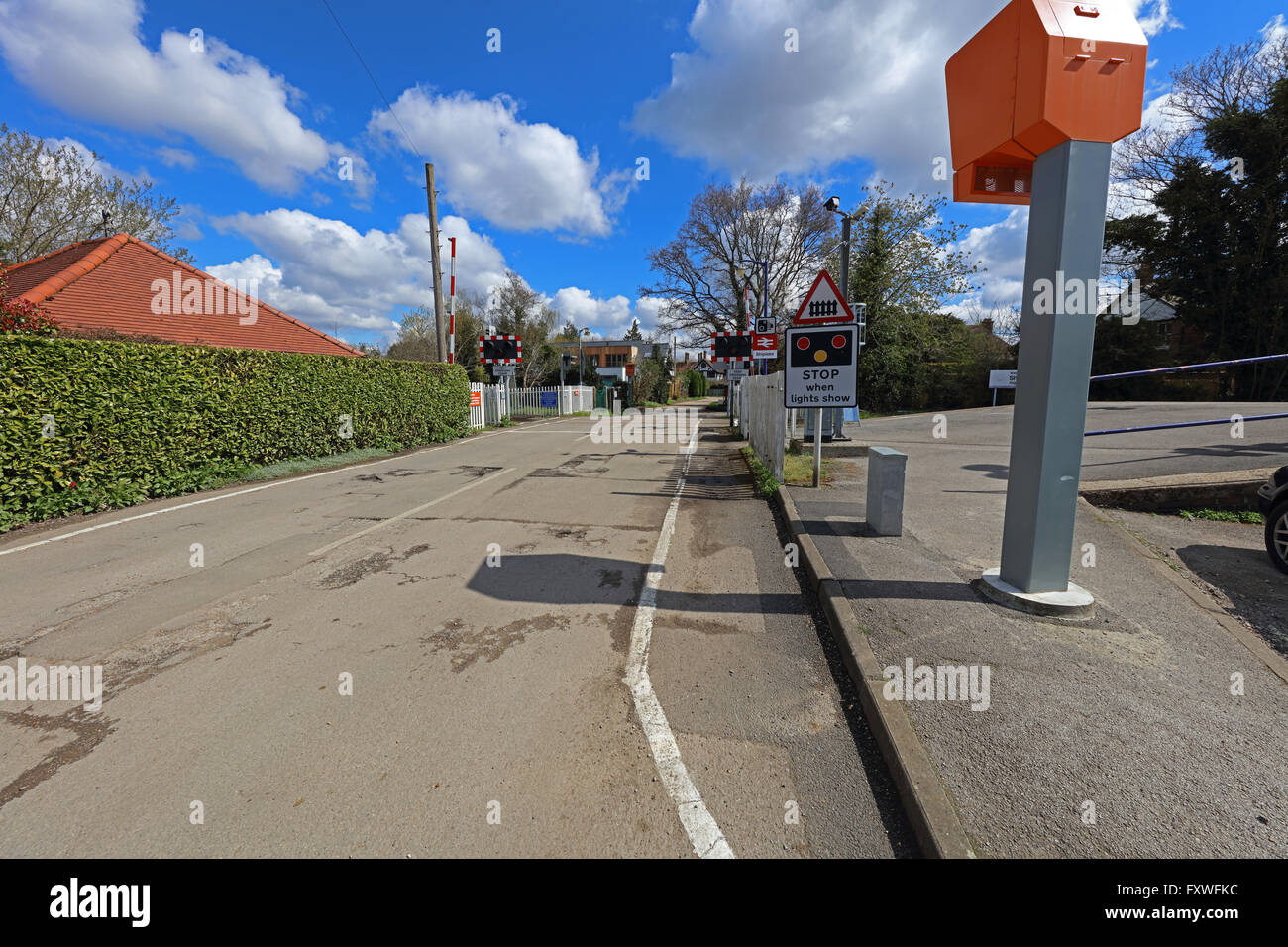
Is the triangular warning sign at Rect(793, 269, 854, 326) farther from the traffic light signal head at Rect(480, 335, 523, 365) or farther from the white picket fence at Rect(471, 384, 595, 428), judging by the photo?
the white picket fence at Rect(471, 384, 595, 428)

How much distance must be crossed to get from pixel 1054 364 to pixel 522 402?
2772 centimetres

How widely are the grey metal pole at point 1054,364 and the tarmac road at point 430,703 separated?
1755mm

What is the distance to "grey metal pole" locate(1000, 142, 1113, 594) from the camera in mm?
3445

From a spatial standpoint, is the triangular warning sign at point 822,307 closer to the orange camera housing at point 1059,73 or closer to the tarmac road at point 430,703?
the tarmac road at point 430,703

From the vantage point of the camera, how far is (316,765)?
2467mm

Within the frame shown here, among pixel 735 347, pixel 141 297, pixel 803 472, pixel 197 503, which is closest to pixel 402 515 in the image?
pixel 197 503

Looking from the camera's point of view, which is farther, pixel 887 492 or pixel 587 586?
pixel 887 492

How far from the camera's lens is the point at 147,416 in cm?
787

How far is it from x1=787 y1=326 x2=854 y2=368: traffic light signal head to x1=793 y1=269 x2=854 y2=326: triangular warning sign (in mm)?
175

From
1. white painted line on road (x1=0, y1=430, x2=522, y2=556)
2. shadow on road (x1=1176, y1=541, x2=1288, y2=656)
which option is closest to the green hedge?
white painted line on road (x1=0, y1=430, x2=522, y2=556)

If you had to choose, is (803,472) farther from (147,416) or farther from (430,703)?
(147,416)

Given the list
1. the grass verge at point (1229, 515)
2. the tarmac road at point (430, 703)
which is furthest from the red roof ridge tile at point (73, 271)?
the grass verge at point (1229, 515)
